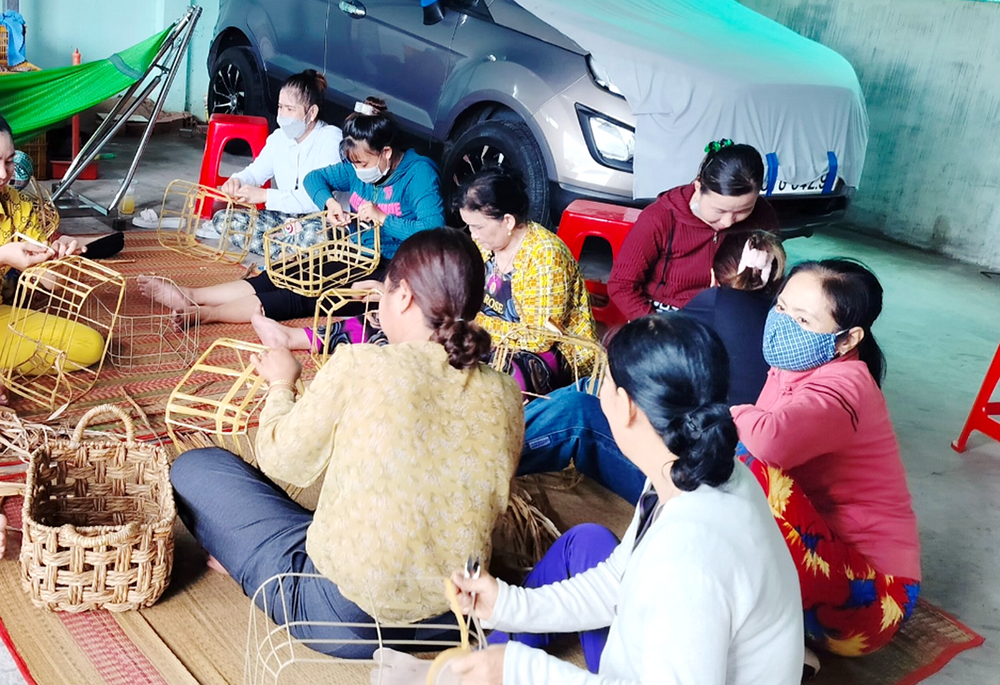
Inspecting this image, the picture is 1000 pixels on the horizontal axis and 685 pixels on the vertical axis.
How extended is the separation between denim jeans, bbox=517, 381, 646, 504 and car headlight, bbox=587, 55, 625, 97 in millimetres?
2103

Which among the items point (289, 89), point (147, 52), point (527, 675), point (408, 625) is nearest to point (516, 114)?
point (289, 89)

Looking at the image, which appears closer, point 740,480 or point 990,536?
point 740,480

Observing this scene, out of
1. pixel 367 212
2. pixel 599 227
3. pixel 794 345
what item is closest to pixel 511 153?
pixel 599 227

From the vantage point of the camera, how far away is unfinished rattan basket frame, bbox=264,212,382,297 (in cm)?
343

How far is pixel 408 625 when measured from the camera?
1682mm

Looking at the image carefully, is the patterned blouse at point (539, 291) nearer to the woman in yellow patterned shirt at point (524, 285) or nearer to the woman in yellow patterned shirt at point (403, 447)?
the woman in yellow patterned shirt at point (524, 285)

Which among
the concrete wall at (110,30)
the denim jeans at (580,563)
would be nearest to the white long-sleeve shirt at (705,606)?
the denim jeans at (580,563)

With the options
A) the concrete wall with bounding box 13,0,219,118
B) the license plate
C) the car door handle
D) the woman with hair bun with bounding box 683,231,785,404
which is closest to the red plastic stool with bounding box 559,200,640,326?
the license plate

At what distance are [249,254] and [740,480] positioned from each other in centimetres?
340

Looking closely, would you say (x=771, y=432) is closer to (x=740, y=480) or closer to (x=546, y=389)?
(x=740, y=480)

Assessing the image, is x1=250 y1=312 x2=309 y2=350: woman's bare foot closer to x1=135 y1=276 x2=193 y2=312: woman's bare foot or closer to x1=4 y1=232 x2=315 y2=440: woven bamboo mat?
x1=4 y1=232 x2=315 y2=440: woven bamboo mat

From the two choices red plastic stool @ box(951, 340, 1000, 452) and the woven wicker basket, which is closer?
the woven wicker basket

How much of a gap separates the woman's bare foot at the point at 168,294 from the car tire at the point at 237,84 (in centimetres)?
257

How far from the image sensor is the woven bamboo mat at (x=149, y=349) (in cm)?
270
